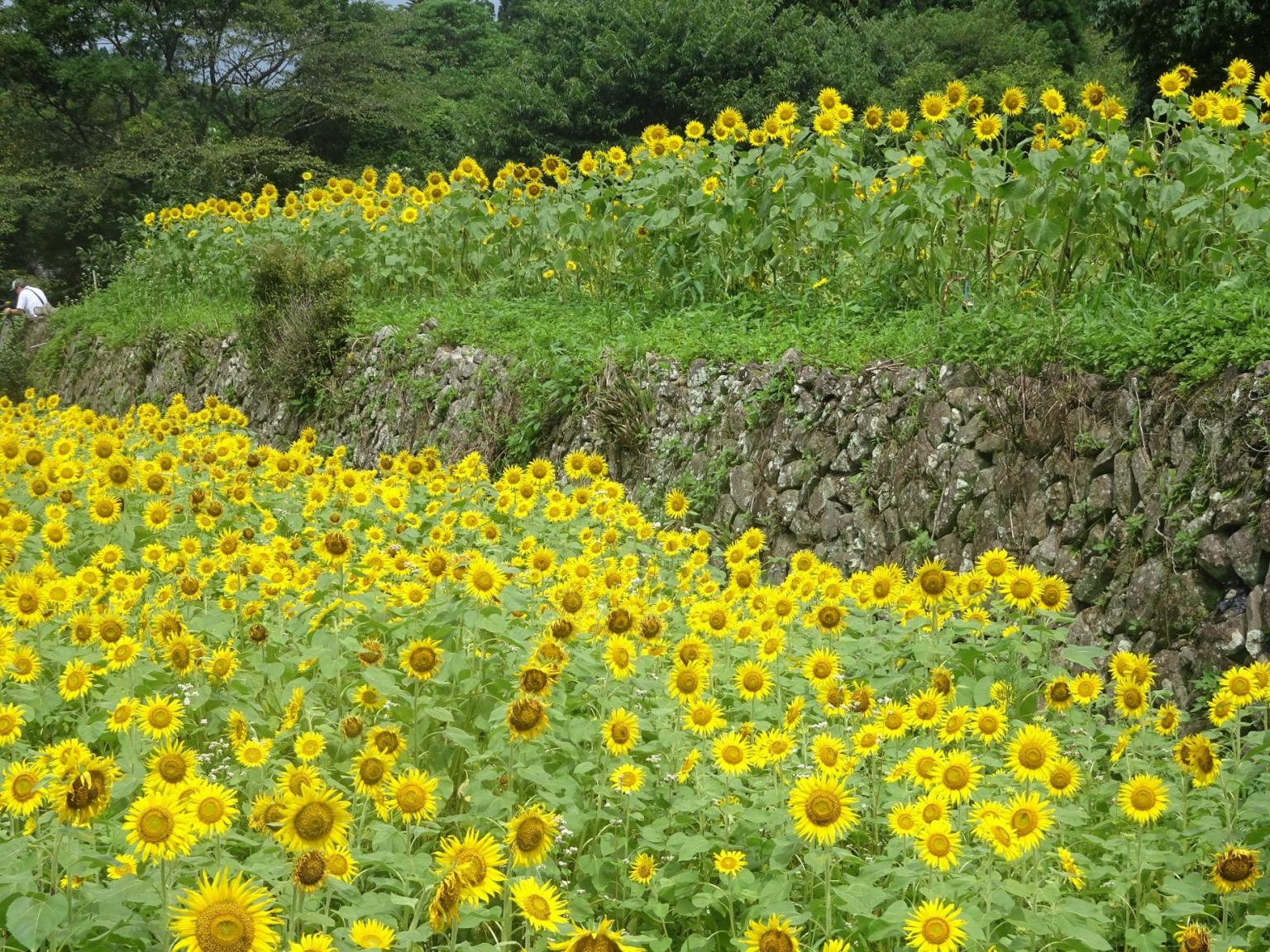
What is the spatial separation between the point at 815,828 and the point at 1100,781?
145 centimetres

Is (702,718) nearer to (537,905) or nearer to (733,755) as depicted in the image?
(733,755)

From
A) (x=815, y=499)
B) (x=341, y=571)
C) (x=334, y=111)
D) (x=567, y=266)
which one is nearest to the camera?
(x=341, y=571)

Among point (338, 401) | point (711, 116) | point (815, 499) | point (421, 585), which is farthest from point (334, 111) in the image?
point (421, 585)

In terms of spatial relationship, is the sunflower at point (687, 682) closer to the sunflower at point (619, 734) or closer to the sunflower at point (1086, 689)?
the sunflower at point (619, 734)

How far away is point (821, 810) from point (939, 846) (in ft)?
0.70

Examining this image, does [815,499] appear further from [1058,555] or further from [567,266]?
[567,266]

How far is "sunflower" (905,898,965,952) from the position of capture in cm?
199

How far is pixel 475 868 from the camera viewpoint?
1814 millimetres

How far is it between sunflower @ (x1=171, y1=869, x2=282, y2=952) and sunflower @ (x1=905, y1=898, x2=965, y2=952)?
3.38ft

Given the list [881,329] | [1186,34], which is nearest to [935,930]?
→ [881,329]

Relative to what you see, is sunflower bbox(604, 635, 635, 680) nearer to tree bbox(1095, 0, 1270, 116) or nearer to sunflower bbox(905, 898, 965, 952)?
sunflower bbox(905, 898, 965, 952)

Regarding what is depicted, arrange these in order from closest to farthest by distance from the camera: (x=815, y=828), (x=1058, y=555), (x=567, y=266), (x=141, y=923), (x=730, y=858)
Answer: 1. (x=141, y=923)
2. (x=815, y=828)
3. (x=730, y=858)
4. (x=1058, y=555)
5. (x=567, y=266)

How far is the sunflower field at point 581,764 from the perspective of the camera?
2.03 m

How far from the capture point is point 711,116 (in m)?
23.4
